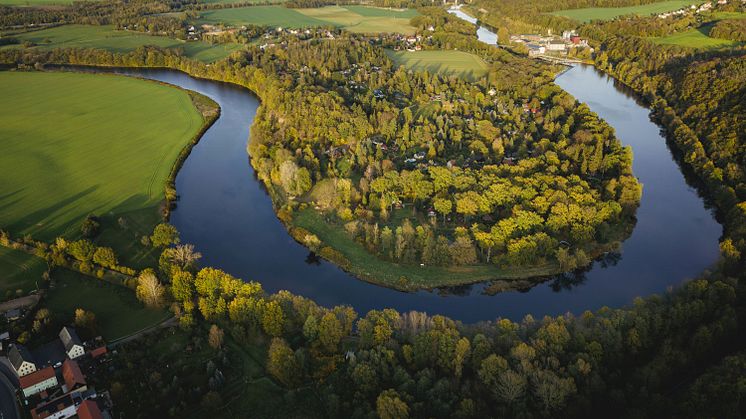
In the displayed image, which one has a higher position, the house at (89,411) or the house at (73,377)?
the house at (89,411)

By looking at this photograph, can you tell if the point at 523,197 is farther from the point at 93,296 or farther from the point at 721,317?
the point at 93,296

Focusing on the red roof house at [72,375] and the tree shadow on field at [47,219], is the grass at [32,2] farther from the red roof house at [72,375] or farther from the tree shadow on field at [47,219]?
the red roof house at [72,375]

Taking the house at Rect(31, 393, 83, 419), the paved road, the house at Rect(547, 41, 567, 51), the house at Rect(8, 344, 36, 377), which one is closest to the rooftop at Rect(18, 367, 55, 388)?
the house at Rect(8, 344, 36, 377)

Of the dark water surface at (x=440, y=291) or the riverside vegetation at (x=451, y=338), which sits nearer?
the riverside vegetation at (x=451, y=338)

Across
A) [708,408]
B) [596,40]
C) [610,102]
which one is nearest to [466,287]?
[708,408]

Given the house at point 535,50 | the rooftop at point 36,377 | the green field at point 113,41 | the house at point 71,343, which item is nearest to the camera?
the rooftop at point 36,377

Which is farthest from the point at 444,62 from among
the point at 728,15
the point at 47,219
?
the point at 47,219

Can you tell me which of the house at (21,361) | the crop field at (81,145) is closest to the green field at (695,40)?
the crop field at (81,145)
